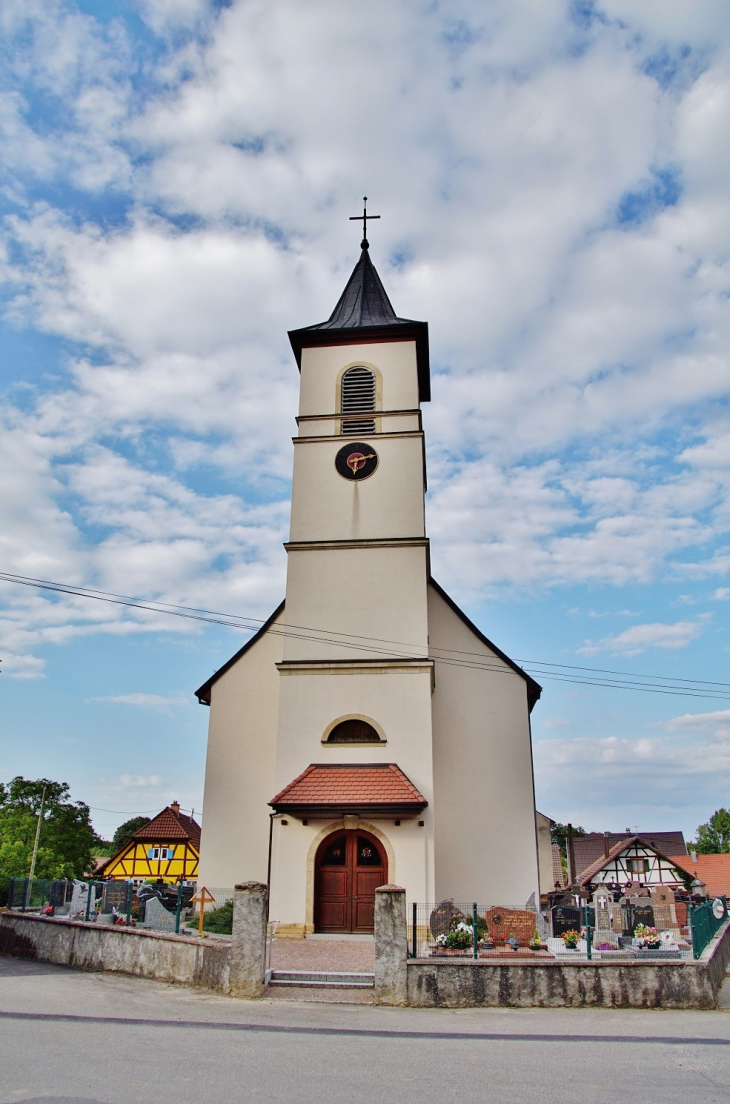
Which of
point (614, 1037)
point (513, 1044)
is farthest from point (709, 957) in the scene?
point (513, 1044)

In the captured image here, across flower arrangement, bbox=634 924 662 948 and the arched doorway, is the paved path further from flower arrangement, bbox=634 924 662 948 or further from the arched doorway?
flower arrangement, bbox=634 924 662 948

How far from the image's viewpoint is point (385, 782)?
16766 millimetres

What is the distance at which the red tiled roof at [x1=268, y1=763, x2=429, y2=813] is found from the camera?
1612 centimetres

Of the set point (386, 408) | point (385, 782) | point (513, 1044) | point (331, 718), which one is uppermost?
point (386, 408)

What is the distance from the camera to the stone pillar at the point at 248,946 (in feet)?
33.6

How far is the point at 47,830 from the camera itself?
4847 cm

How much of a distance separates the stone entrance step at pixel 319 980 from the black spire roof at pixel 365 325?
52.6 feet

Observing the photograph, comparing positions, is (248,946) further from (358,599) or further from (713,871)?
(713,871)

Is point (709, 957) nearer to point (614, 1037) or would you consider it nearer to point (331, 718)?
point (614, 1037)

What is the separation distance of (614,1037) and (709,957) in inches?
138

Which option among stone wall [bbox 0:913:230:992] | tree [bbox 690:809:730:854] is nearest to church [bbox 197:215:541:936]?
stone wall [bbox 0:913:230:992]

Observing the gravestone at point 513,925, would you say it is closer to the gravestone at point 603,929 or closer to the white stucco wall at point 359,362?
the gravestone at point 603,929

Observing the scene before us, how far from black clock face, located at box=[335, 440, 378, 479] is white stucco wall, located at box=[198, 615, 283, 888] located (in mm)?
4250

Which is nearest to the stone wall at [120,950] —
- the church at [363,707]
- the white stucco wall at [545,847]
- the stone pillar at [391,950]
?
the stone pillar at [391,950]
